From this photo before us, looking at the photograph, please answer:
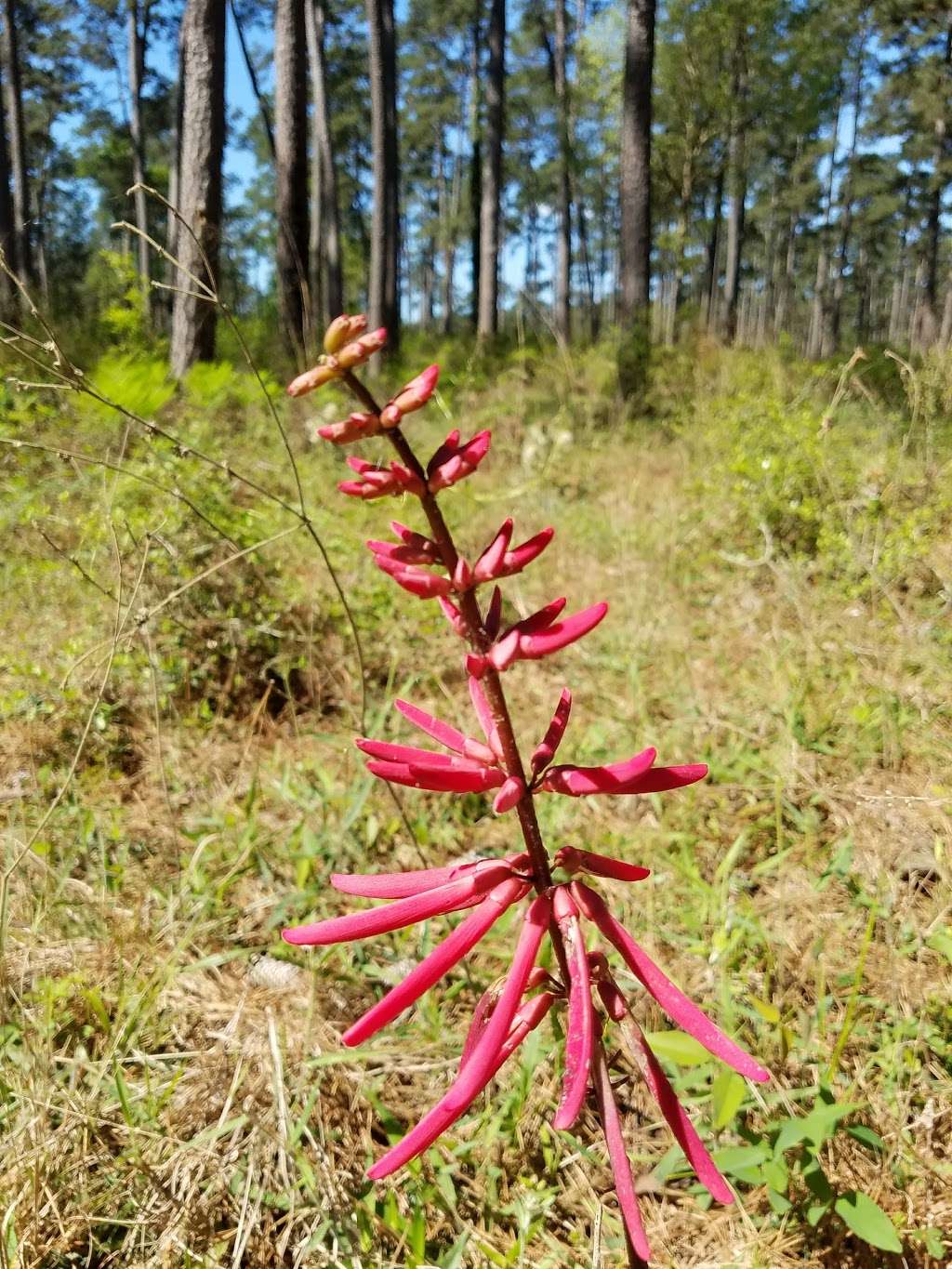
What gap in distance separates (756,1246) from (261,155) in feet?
108

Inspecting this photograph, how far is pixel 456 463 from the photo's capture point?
66 centimetres

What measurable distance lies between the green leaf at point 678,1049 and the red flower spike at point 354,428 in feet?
3.12

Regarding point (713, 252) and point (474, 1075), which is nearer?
point (474, 1075)

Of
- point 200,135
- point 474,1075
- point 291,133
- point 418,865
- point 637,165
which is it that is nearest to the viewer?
point 474,1075

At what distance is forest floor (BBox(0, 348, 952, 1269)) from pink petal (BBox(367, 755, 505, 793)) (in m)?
0.64

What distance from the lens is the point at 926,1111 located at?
120 cm

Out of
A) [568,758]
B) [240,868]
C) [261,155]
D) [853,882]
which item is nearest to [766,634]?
[568,758]

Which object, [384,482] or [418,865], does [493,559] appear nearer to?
[384,482]

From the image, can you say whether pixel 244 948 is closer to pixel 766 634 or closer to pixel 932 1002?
pixel 932 1002

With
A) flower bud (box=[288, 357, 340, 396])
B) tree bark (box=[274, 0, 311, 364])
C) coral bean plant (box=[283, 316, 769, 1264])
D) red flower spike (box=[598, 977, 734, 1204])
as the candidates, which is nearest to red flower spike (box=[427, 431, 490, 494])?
coral bean plant (box=[283, 316, 769, 1264])

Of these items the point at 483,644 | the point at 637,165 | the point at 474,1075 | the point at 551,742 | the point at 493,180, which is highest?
the point at 493,180

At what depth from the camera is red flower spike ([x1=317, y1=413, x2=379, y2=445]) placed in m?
0.64

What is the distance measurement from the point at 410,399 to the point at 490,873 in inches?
16.9

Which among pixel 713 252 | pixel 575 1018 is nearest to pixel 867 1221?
pixel 575 1018
